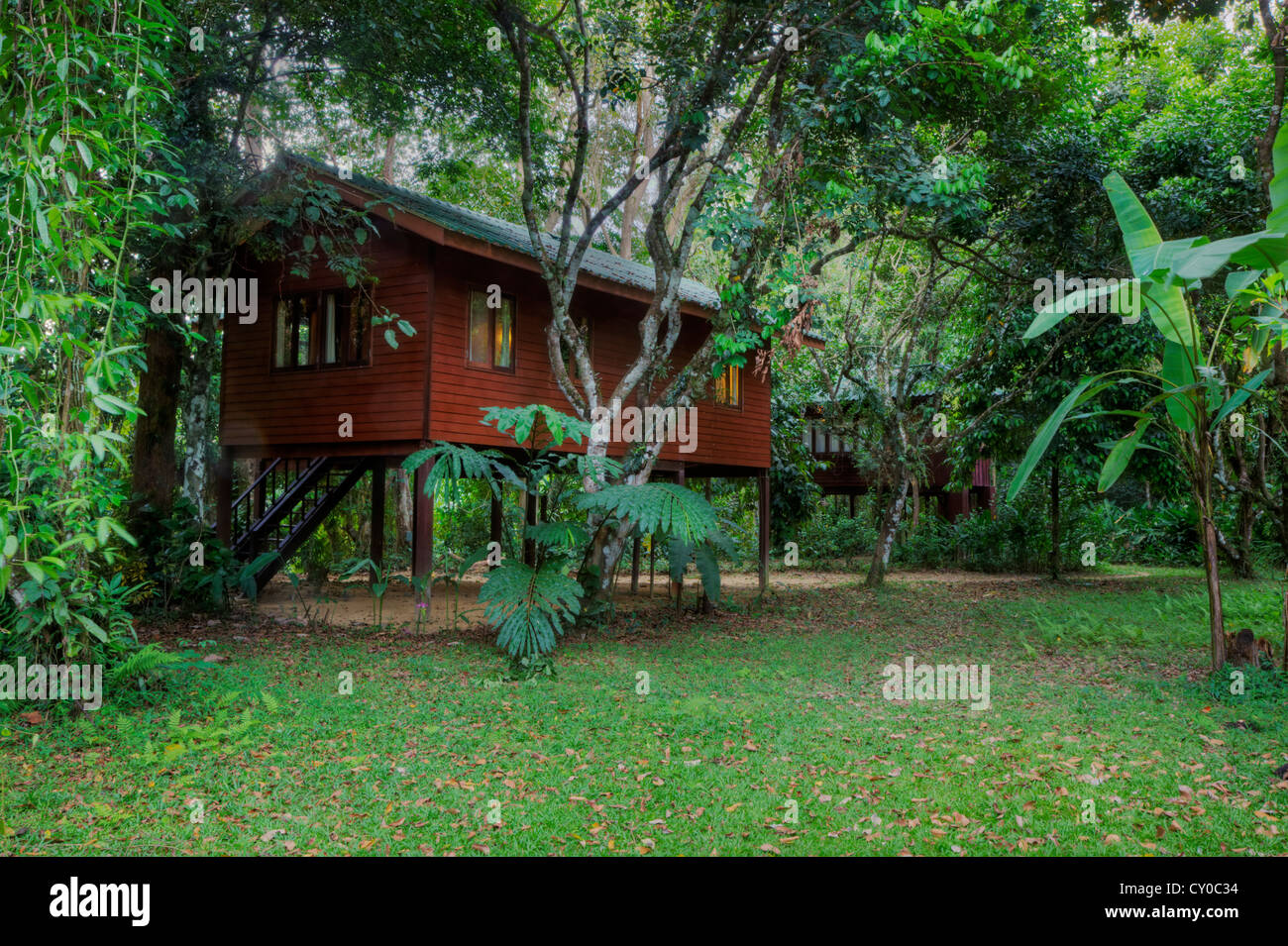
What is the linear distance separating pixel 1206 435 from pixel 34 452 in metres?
8.40

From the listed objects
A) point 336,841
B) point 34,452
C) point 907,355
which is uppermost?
point 907,355

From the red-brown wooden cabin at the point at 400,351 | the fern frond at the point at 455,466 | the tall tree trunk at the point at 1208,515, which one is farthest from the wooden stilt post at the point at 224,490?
the tall tree trunk at the point at 1208,515

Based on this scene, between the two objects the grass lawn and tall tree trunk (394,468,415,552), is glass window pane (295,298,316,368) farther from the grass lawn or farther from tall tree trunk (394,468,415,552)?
tall tree trunk (394,468,415,552)

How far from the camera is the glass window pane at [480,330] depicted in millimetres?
12086

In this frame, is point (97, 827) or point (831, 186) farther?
point (831, 186)

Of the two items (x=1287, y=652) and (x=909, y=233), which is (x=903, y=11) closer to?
(x=909, y=233)

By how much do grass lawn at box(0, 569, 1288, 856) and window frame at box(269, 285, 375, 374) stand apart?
414 centimetres

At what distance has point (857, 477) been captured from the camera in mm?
26656

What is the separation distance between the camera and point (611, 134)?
79.9 feet

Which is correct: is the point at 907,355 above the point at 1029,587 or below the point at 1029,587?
above

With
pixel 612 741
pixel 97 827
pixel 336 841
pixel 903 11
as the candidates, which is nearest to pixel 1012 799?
pixel 612 741
